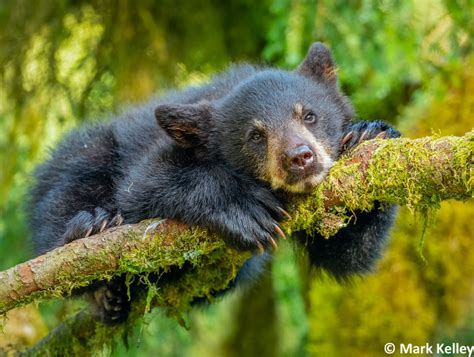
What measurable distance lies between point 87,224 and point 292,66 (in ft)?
8.30

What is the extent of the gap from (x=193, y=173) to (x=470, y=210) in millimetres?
3582

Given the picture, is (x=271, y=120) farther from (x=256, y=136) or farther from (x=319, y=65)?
(x=319, y=65)

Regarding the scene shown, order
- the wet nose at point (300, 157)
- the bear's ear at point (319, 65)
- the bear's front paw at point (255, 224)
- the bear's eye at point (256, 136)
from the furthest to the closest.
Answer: the bear's ear at point (319, 65) → the bear's eye at point (256, 136) → the wet nose at point (300, 157) → the bear's front paw at point (255, 224)

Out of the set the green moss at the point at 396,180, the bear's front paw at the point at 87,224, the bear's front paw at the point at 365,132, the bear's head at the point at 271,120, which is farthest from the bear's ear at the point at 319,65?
the bear's front paw at the point at 87,224

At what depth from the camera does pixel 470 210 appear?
7.53 metres

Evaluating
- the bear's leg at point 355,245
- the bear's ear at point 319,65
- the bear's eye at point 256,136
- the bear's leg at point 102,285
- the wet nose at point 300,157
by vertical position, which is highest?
the bear's ear at point 319,65

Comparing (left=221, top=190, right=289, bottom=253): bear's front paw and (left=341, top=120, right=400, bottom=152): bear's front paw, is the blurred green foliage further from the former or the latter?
(left=221, top=190, right=289, bottom=253): bear's front paw

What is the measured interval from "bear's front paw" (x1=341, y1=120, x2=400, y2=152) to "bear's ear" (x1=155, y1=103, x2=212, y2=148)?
0.97m

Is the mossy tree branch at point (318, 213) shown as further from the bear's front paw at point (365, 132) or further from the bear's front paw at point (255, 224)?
the bear's front paw at point (365, 132)

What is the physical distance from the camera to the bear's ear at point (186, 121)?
5207 millimetres

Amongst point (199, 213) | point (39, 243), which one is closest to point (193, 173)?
point (199, 213)

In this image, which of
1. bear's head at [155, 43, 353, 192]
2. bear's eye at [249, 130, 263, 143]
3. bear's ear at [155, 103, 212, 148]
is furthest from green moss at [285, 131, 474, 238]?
bear's ear at [155, 103, 212, 148]

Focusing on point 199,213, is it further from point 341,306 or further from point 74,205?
point 341,306

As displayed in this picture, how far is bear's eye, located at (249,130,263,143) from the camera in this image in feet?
17.0
